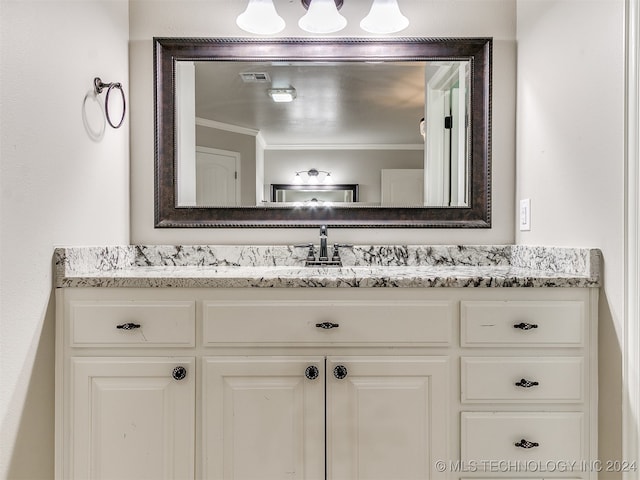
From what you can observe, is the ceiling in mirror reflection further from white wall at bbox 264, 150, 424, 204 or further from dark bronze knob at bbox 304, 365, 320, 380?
dark bronze knob at bbox 304, 365, 320, 380

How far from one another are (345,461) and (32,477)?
36.7 inches

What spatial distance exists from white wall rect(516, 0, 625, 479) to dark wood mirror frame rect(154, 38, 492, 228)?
6.3 inches

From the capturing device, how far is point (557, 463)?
1250mm

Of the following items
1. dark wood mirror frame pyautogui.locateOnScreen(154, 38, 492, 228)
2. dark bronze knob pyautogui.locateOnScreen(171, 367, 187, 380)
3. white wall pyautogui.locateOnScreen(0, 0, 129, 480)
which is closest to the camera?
white wall pyautogui.locateOnScreen(0, 0, 129, 480)

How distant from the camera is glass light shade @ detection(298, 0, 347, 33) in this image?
163cm

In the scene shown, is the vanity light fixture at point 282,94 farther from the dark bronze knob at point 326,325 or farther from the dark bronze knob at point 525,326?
the dark bronze knob at point 525,326

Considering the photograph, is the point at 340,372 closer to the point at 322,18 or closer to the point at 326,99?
the point at 326,99

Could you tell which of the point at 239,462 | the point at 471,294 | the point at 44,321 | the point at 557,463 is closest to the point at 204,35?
the point at 44,321

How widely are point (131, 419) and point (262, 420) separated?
40 centimetres

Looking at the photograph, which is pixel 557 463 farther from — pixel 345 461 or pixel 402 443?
pixel 345 461

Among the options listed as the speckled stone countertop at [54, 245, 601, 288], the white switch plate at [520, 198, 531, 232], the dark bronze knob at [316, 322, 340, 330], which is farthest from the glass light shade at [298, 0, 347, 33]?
the dark bronze knob at [316, 322, 340, 330]

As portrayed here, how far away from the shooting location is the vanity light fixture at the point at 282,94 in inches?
70.0

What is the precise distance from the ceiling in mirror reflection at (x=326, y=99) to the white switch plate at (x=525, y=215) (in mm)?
499

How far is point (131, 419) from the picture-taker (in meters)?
1.24
